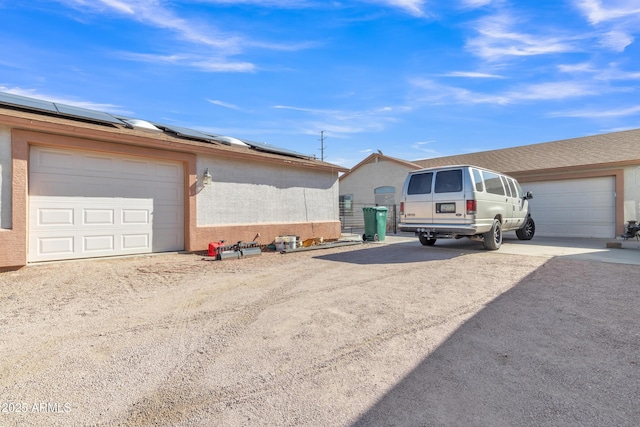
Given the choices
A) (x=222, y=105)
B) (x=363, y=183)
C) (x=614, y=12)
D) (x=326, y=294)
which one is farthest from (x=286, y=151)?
(x=363, y=183)

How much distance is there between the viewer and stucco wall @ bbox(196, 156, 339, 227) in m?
8.98

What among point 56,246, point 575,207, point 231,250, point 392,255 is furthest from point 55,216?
point 575,207

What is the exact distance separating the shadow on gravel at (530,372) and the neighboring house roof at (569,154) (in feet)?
38.5

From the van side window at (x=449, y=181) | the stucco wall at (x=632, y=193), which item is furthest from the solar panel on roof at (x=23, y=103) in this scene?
the stucco wall at (x=632, y=193)

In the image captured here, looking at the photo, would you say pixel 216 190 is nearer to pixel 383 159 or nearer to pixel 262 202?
pixel 262 202

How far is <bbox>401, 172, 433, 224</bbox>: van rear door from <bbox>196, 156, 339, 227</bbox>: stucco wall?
Answer: 3879mm

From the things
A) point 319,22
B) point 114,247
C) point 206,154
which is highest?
point 319,22

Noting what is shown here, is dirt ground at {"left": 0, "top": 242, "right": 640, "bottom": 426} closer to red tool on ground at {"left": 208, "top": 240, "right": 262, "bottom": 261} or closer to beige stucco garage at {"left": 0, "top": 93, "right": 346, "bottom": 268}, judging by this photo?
beige stucco garage at {"left": 0, "top": 93, "right": 346, "bottom": 268}

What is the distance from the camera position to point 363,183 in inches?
876

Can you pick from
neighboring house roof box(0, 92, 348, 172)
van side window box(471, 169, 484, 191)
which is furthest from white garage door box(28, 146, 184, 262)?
van side window box(471, 169, 484, 191)

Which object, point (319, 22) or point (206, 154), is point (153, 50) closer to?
point (206, 154)

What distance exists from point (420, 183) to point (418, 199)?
47 cm

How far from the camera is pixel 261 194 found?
10148mm

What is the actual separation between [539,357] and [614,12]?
30.2ft
